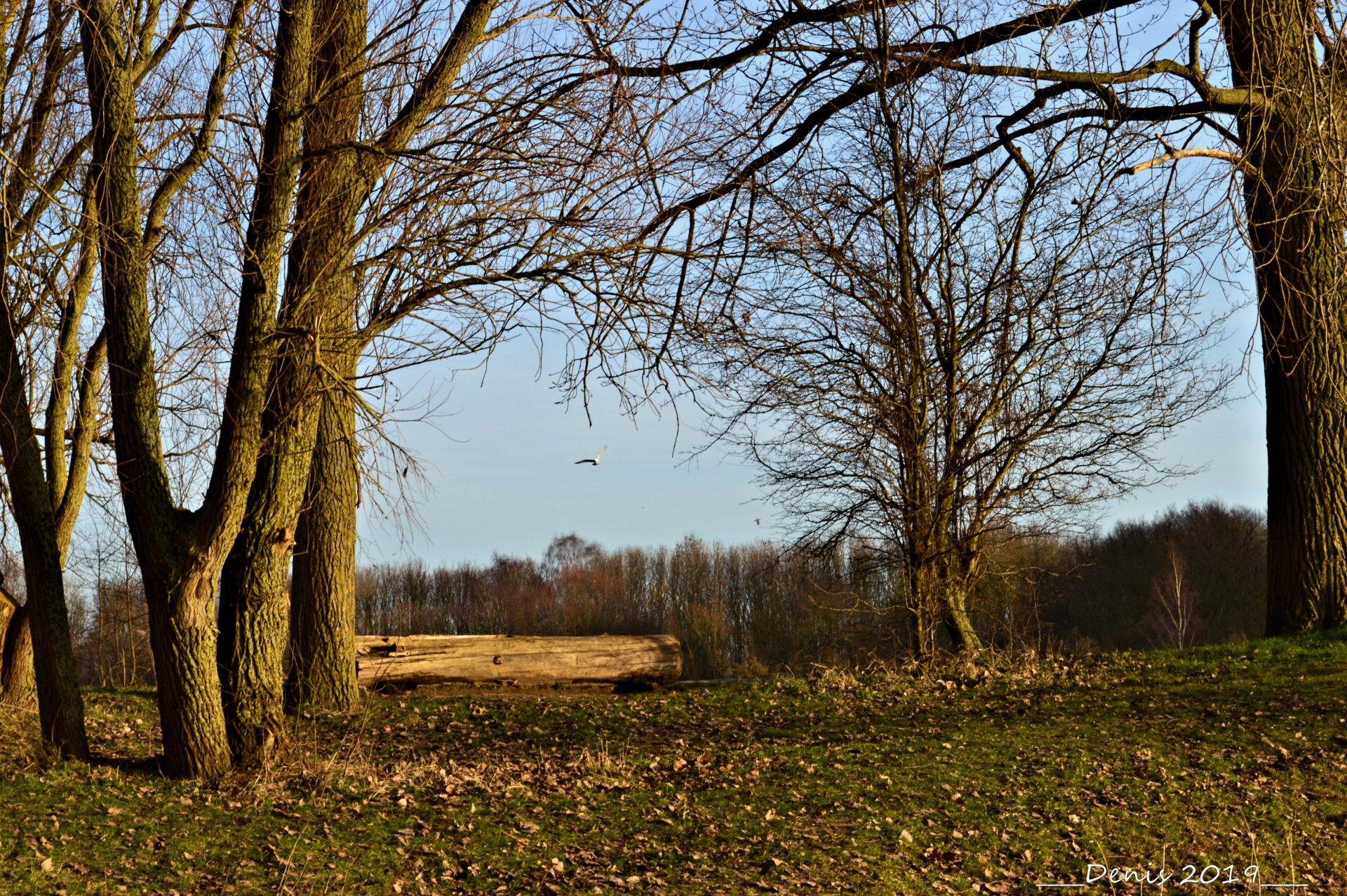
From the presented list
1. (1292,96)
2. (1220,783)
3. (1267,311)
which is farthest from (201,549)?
(1267,311)

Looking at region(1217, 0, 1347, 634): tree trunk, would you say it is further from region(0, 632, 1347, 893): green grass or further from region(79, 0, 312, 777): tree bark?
region(79, 0, 312, 777): tree bark

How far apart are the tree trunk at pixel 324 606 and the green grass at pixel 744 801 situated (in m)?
0.58

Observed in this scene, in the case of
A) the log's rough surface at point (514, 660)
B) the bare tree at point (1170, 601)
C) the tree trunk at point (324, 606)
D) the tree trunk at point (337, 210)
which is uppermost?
the tree trunk at point (337, 210)

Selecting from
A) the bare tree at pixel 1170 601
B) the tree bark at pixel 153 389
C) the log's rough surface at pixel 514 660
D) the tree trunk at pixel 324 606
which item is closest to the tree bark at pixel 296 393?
the tree bark at pixel 153 389

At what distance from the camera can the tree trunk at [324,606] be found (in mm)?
8969

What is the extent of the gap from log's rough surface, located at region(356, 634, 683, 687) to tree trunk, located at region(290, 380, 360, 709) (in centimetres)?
65

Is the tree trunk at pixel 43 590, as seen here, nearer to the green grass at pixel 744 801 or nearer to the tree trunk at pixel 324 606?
the green grass at pixel 744 801

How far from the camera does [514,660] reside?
10.4 m

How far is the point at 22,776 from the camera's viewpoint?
238 inches

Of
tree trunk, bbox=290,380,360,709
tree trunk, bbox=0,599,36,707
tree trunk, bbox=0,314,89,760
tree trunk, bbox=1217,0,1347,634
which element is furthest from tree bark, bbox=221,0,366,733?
tree trunk, bbox=1217,0,1347,634

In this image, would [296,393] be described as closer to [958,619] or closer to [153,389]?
[153,389]

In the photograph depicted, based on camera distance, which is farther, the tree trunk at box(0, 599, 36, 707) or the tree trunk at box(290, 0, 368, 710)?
the tree trunk at box(0, 599, 36, 707)

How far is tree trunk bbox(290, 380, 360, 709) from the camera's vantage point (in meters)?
8.97

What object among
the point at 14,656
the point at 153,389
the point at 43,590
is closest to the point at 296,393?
the point at 153,389
